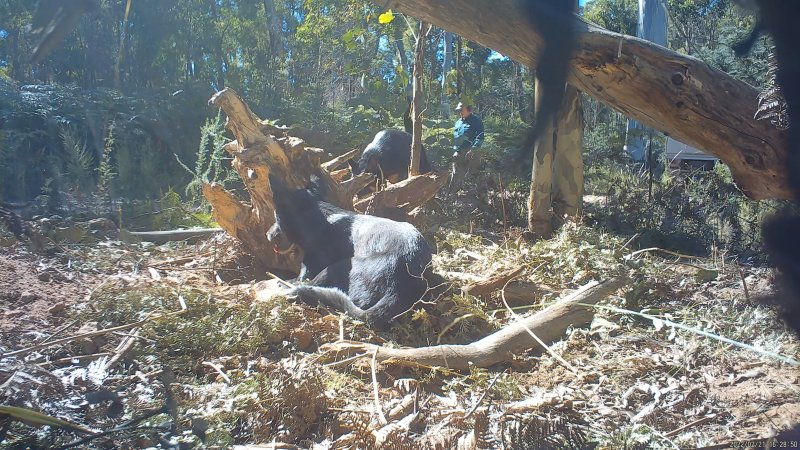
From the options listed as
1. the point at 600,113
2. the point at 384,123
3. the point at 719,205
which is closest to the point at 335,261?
the point at 719,205

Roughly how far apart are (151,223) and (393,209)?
138 inches

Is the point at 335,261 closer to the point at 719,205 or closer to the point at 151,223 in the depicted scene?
the point at 151,223

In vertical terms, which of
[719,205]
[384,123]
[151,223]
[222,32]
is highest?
[222,32]

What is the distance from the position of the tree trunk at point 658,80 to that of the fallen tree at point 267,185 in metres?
3.92

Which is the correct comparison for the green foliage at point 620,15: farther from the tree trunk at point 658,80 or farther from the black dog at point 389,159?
the tree trunk at point 658,80

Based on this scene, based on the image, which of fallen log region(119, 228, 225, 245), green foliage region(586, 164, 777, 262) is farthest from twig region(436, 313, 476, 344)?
green foliage region(586, 164, 777, 262)

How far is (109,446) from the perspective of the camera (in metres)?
2.74

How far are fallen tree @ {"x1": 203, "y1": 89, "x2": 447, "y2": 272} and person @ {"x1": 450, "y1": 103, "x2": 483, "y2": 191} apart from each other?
6.14ft

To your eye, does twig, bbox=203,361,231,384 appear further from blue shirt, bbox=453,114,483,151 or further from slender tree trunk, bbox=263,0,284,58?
slender tree trunk, bbox=263,0,284,58

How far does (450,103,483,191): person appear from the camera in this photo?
9.88 meters

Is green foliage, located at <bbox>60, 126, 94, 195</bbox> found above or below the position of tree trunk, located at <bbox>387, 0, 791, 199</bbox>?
below

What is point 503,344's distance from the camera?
14.6 feet

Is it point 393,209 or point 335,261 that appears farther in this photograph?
point 393,209

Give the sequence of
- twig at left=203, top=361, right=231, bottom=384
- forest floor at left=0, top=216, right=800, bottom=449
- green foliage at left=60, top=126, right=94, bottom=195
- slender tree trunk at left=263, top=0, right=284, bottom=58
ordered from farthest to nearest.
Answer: slender tree trunk at left=263, top=0, right=284, bottom=58
green foliage at left=60, top=126, right=94, bottom=195
twig at left=203, top=361, right=231, bottom=384
forest floor at left=0, top=216, right=800, bottom=449
